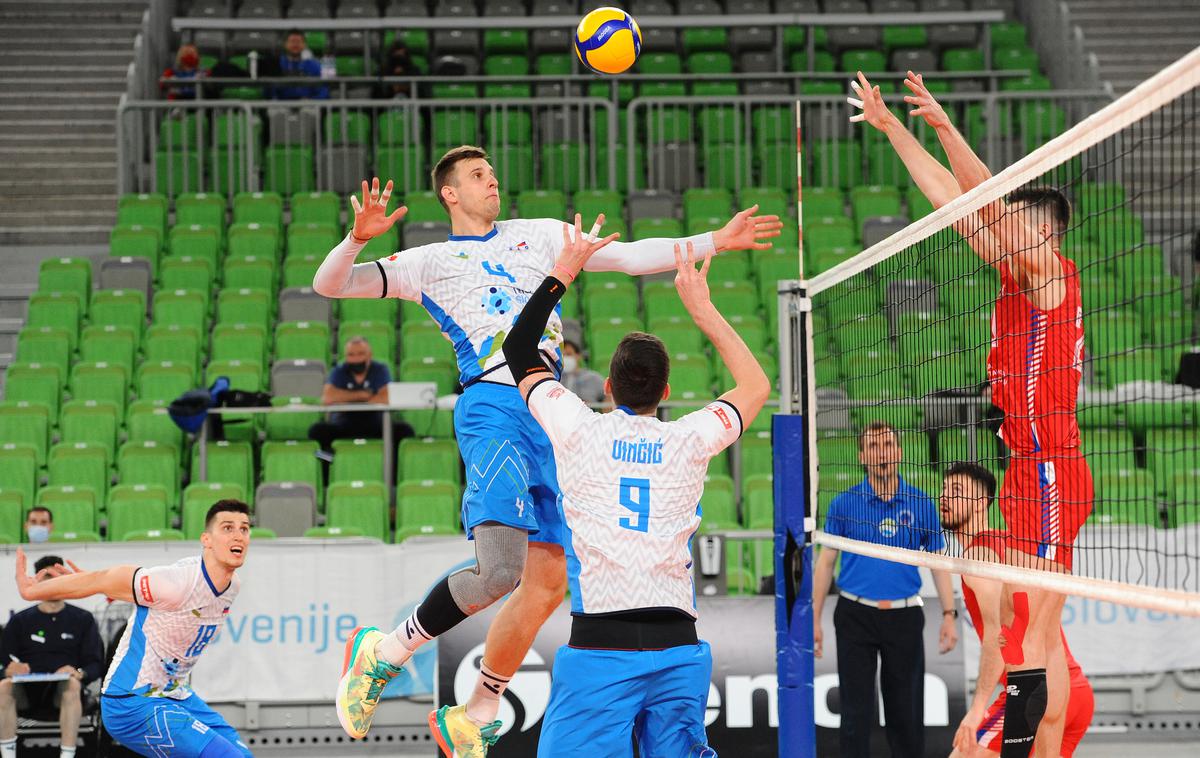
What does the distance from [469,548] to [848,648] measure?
3309 mm

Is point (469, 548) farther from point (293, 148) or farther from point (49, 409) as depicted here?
point (293, 148)

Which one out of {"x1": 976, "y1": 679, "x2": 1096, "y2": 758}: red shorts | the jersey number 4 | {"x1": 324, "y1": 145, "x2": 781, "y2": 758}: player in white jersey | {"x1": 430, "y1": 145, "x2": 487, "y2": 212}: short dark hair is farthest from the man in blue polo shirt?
the jersey number 4

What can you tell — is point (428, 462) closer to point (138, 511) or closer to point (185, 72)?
point (138, 511)

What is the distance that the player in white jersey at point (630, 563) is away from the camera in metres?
5.00

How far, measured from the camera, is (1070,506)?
227 inches

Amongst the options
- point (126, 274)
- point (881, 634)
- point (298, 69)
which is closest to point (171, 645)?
point (881, 634)

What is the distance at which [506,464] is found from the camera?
5715 mm

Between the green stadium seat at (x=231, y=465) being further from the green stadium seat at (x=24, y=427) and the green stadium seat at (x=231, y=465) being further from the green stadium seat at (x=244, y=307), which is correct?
the green stadium seat at (x=244, y=307)

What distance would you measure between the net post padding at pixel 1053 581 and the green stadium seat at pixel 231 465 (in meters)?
7.46

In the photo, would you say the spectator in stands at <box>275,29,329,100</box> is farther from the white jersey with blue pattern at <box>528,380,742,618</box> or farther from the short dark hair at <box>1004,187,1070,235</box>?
the white jersey with blue pattern at <box>528,380,742,618</box>

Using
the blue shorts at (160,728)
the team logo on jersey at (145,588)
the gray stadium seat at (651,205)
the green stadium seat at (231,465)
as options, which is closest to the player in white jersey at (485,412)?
the blue shorts at (160,728)

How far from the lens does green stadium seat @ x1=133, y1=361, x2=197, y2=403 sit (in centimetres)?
1396

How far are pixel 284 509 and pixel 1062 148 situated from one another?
8.69 meters

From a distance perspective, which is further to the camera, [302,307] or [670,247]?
[302,307]
